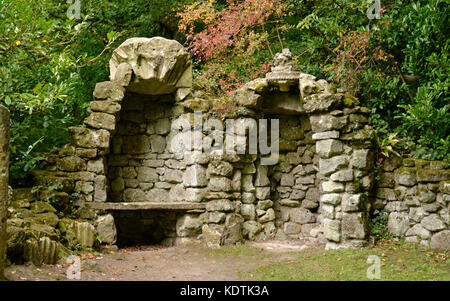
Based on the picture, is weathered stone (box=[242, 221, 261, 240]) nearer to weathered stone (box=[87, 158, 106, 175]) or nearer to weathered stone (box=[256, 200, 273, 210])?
weathered stone (box=[256, 200, 273, 210])

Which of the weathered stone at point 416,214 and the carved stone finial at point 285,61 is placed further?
the carved stone finial at point 285,61

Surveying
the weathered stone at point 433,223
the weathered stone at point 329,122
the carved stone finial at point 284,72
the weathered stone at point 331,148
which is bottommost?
the weathered stone at point 433,223

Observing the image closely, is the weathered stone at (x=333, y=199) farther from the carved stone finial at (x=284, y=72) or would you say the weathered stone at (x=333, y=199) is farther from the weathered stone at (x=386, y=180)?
the carved stone finial at (x=284, y=72)

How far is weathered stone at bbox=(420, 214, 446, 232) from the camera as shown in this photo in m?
6.49

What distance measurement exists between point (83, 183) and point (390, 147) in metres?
5.01

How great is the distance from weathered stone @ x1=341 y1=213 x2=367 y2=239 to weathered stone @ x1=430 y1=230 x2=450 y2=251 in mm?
988

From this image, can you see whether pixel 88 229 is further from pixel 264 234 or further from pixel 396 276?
pixel 396 276

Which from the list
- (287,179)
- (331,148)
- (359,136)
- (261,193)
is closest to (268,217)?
(261,193)

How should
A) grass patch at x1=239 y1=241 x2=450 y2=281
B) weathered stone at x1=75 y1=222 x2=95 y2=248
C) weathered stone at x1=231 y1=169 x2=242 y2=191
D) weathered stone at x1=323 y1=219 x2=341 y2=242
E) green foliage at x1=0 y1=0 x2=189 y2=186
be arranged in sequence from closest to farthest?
grass patch at x1=239 y1=241 x2=450 y2=281 → green foliage at x1=0 y1=0 x2=189 y2=186 → weathered stone at x1=75 y1=222 x2=95 y2=248 → weathered stone at x1=323 y1=219 x2=341 y2=242 → weathered stone at x1=231 y1=169 x2=242 y2=191

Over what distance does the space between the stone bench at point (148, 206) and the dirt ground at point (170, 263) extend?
680 millimetres

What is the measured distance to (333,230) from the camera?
22.6 ft

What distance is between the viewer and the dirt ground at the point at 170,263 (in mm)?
4988

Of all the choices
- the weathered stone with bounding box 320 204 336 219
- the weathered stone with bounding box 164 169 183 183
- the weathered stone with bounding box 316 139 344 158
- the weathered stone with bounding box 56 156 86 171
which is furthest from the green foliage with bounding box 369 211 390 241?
the weathered stone with bounding box 56 156 86 171

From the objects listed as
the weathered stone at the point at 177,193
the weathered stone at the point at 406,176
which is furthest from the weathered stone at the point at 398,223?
the weathered stone at the point at 177,193
